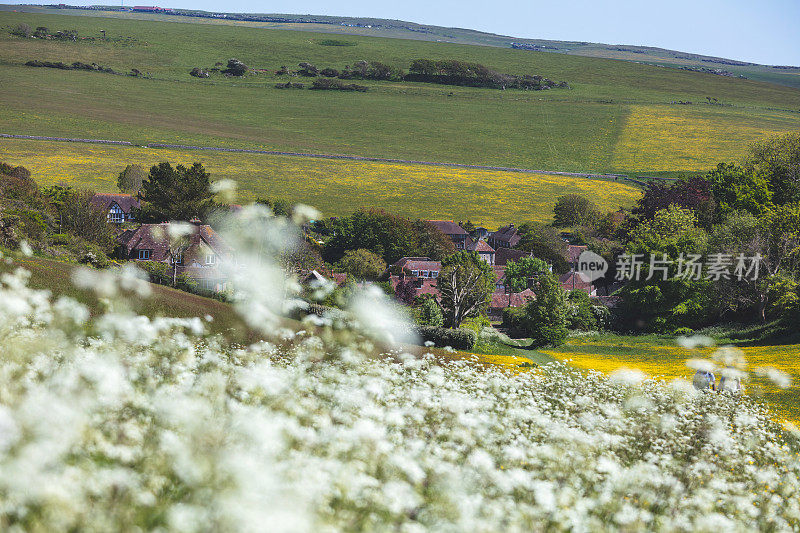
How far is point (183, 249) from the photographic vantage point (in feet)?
191

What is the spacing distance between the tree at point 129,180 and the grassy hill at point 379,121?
252 cm

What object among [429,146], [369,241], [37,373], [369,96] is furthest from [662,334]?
[369,96]

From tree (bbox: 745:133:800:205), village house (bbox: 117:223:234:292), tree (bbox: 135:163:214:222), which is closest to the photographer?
village house (bbox: 117:223:234:292)

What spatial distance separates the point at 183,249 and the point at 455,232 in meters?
44.5

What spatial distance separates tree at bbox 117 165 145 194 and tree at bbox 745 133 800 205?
79.9 meters

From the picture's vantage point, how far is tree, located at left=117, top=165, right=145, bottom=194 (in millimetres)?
97688

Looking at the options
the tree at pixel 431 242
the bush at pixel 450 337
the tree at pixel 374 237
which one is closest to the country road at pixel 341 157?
the tree at pixel 431 242

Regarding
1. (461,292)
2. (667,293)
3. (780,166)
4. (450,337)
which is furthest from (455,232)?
(450,337)

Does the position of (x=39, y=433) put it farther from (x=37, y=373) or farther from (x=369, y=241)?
(x=369, y=241)

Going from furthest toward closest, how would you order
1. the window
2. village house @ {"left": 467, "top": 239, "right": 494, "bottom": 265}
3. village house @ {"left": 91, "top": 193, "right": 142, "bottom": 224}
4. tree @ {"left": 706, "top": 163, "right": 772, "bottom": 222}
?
village house @ {"left": 467, "top": 239, "right": 494, "bottom": 265}, the window, village house @ {"left": 91, "top": 193, "right": 142, "bottom": 224}, tree @ {"left": 706, "top": 163, "right": 772, "bottom": 222}

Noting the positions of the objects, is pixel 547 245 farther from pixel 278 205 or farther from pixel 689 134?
pixel 689 134

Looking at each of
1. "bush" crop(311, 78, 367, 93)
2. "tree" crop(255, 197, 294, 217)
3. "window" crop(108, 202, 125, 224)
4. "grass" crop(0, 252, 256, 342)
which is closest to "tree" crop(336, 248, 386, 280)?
"tree" crop(255, 197, 294, 217)

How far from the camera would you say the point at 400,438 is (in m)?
9.15

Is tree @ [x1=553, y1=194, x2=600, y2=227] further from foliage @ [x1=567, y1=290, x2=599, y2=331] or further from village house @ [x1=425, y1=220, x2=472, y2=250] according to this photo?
foliage @ [x1=567, y1=290, x2=599, y2=331]
